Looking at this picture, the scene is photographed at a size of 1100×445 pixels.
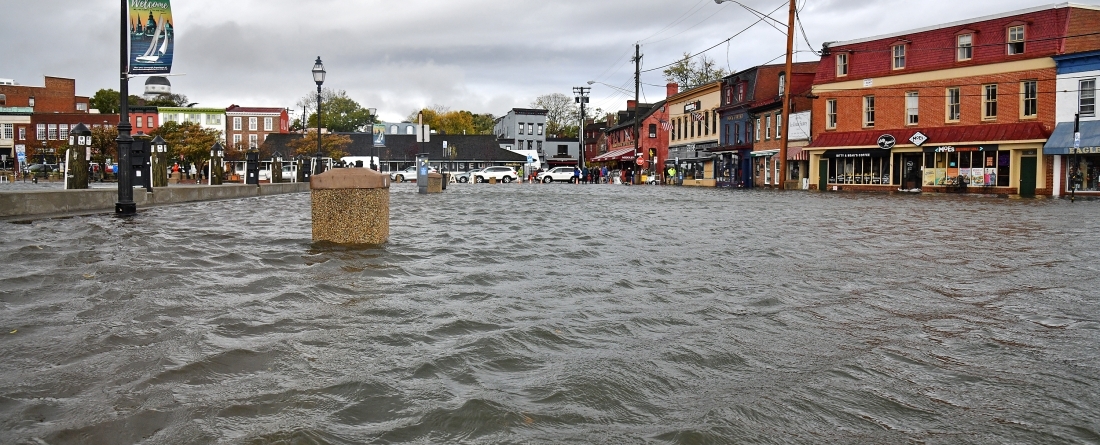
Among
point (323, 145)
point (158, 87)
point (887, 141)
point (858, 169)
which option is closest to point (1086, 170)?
point (887, 141)

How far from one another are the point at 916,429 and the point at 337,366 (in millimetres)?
2910

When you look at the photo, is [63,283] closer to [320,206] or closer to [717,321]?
[320,206]

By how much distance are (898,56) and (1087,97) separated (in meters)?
Result: 10.4

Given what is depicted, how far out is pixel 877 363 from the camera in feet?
16.2

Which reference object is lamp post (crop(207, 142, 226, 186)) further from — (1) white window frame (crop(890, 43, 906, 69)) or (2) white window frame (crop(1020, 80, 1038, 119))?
(2) white window frame (crop(1020, 80, 1038, 119))

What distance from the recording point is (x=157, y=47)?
50.9ft

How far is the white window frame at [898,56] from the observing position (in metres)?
44.1

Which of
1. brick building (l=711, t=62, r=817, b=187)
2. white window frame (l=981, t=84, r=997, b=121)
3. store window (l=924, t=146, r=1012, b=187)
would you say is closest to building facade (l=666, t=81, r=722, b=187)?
brick building (l=711, t=62, r=817, b=187)

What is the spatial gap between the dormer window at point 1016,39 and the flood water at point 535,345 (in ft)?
106

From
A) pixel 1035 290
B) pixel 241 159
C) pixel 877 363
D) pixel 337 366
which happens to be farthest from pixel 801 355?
pixel 241 159

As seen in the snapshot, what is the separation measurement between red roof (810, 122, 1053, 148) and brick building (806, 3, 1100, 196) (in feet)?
0.20

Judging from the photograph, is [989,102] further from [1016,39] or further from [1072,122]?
[1072,122]

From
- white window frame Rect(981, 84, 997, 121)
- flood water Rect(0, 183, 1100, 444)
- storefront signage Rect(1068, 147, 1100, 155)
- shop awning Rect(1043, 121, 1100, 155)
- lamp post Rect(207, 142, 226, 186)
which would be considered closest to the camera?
flood water Rect(0, 183, 1100, 444)

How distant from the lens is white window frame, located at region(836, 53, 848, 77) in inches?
1875
